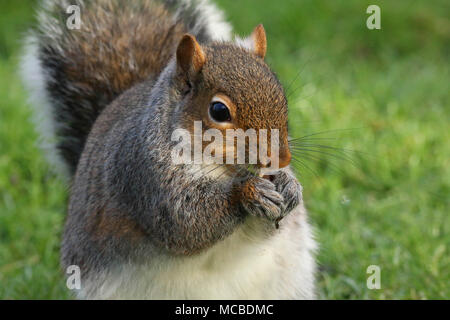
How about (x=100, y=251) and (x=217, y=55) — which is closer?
(x=217, y=55)

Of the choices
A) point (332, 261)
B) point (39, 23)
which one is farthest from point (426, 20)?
point (39, 23)

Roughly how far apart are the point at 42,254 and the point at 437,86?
243cm

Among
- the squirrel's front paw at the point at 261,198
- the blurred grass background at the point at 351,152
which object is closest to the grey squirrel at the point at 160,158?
the squirrel's front paw at the point at 261,198

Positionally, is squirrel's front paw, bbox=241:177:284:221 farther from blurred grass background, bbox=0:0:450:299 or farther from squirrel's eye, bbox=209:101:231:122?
blurred grass background, bbox=0:0:450:299

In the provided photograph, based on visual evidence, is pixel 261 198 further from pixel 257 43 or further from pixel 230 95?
pixel 257 43

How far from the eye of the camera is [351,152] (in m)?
3.47

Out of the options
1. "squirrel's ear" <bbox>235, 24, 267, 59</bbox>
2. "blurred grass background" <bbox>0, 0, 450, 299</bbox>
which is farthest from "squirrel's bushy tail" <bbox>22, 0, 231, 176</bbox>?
"squirrel's ear" <bbox>235, 24, 267, 59</bbox>

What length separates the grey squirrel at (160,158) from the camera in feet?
6.41

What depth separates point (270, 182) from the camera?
198cm

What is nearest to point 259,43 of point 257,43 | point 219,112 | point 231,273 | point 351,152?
point 257,43
